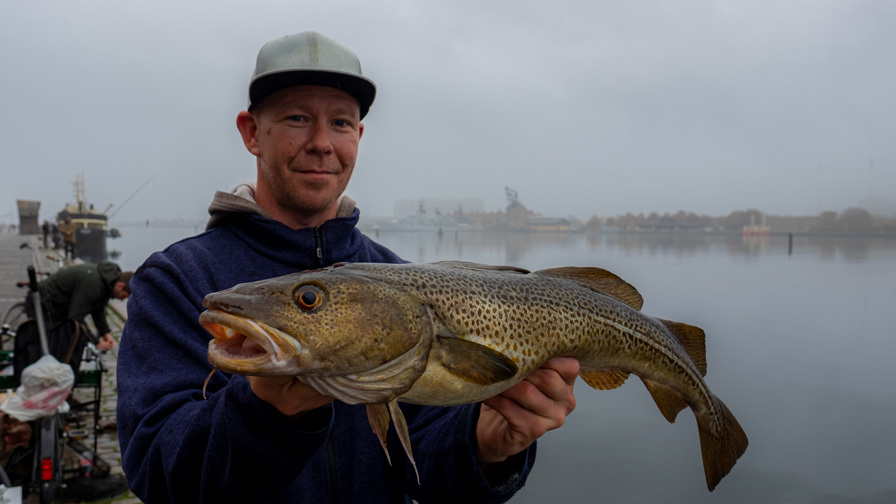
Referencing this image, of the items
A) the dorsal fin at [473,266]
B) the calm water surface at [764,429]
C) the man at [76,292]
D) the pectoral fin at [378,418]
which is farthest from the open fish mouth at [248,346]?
the calm water surface at [764,429]

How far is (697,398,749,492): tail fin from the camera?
302 centimetres

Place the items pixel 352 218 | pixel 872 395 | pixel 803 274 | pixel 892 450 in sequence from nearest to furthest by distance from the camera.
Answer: pixel 352 218 → pixel 892 450 → pixel 872 395 → pixel 803 274

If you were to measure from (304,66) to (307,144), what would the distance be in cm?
36

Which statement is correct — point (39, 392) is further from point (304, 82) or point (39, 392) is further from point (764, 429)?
point (764, 429)

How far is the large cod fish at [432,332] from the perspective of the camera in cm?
180

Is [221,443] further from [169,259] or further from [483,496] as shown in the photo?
[483,496]

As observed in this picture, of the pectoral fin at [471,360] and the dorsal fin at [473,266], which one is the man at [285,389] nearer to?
the pectoral fin at [471,360]

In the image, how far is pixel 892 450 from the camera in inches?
587

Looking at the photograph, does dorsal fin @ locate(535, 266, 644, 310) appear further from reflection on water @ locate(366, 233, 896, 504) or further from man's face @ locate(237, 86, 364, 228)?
reflection on water @ locate(366, 233, 896, 504)

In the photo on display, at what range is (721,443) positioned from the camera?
10.1 feet

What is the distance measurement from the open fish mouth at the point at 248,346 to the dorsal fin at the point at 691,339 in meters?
2.09

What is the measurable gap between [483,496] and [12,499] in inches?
154

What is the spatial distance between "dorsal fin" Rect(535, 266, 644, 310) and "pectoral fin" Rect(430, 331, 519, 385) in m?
0.68

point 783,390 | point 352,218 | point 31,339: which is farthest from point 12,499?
point 783,390
